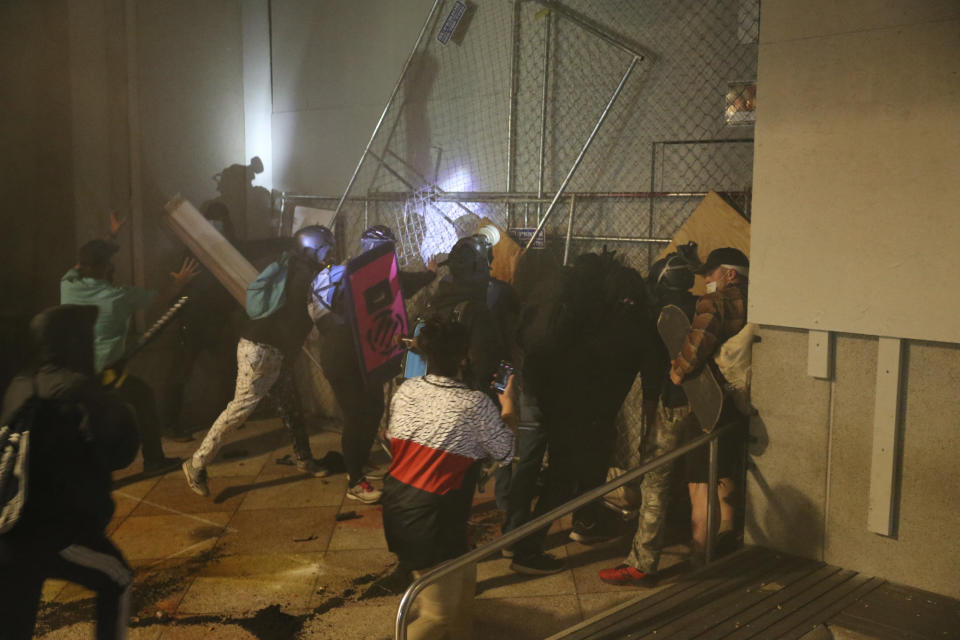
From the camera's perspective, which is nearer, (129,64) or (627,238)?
(627,238)

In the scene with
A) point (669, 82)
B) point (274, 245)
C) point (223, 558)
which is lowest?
point (223, 558)

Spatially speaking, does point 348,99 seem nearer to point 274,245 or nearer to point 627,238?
point 274,245

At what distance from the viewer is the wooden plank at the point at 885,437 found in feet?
14.1

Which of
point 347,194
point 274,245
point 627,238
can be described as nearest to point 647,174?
point 627,238

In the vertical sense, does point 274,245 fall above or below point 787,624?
above

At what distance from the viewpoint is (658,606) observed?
422 cm

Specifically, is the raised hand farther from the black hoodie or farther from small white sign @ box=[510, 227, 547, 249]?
the black hoodie

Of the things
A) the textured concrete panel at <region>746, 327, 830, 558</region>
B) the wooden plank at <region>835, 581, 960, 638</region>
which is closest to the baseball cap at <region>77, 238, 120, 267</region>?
the textured concrete panel at <region>746, 327, 830, 558</region>

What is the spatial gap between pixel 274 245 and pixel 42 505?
5737 millimetres

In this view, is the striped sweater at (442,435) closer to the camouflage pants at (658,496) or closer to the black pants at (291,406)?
the camouflage pants at (658,496)

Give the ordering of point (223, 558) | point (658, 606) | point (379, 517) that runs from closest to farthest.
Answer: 1. point (658, 606)
2. point (223, 558)
3. point (379, 517)

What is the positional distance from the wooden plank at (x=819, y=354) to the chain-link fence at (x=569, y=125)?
159cm

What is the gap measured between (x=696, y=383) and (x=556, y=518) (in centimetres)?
135

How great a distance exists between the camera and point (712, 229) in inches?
230
